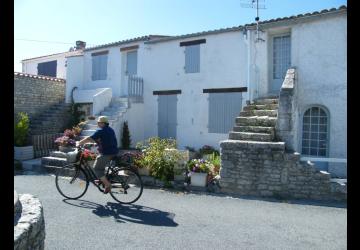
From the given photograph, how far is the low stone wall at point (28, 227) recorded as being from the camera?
2.98 m

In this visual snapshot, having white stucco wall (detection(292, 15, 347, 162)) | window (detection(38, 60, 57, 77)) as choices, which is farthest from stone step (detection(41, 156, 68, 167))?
window (detection(38, 60, 57, 77))

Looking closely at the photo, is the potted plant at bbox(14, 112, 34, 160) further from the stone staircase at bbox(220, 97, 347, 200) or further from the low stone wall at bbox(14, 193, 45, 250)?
the low stone wall at bbox(14, 193, 45, 250)

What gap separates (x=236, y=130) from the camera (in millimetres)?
9031

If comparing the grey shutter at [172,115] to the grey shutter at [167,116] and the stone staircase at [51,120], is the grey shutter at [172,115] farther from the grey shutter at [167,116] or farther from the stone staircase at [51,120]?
the stone staircase at [51,120]

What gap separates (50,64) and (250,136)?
687 inches

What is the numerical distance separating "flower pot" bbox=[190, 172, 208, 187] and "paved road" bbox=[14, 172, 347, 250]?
1.38 feet

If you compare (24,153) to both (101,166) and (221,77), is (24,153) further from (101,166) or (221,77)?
(221,77)

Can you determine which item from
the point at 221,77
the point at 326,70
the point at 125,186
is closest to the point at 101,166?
the point at 125,186

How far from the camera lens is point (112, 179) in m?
7.04

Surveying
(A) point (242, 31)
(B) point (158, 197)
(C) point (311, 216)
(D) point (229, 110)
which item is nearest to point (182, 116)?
(D) point (229, 110)

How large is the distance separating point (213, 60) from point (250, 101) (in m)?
2.45

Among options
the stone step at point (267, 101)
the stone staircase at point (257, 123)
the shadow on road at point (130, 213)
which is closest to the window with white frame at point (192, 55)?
the stone step at point (267, 101)

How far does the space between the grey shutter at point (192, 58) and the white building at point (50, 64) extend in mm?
10300
